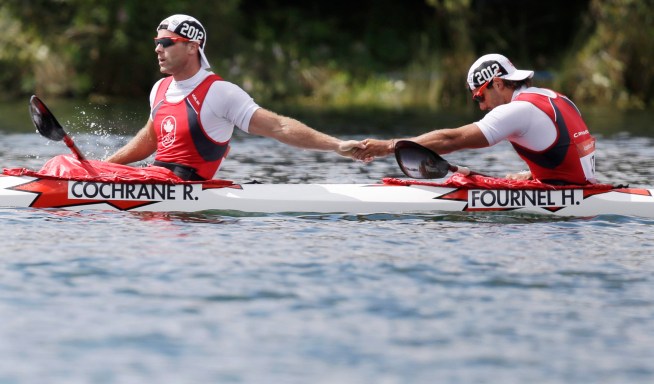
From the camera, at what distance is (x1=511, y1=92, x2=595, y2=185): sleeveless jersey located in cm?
1145

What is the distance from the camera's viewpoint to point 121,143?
2172 centimetres

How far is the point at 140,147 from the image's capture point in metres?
12.1

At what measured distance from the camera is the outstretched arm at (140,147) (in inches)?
471

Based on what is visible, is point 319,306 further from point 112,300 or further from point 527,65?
point 527,65

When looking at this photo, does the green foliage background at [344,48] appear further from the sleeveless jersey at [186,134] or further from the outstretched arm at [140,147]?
the sleeveless jersey at [186,134]

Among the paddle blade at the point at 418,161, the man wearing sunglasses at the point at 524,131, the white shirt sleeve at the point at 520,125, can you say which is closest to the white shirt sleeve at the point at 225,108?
the man wearing sunglasses at the point at 524,131

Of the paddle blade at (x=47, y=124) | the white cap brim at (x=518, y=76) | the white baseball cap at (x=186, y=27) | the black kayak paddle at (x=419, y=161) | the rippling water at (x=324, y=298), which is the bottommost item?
the rippling water at (x=324, y=298)

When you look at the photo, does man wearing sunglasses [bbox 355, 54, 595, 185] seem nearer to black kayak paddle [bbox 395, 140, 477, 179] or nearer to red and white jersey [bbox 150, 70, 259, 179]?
black kayak paddle [bbox 395, 140, 477, 179]

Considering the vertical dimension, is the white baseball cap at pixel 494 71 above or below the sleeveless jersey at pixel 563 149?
above

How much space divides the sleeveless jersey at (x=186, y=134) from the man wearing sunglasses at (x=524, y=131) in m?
1.30

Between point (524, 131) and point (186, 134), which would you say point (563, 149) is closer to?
point (524, 131)

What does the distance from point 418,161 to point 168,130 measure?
2.18m

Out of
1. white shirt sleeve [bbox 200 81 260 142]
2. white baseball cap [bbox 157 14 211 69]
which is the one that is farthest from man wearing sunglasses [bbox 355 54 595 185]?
white baseball cap [bbox 157 14 211 69]

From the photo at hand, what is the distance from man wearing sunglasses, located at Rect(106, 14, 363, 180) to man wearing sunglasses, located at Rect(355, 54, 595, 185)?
2.19 feet
